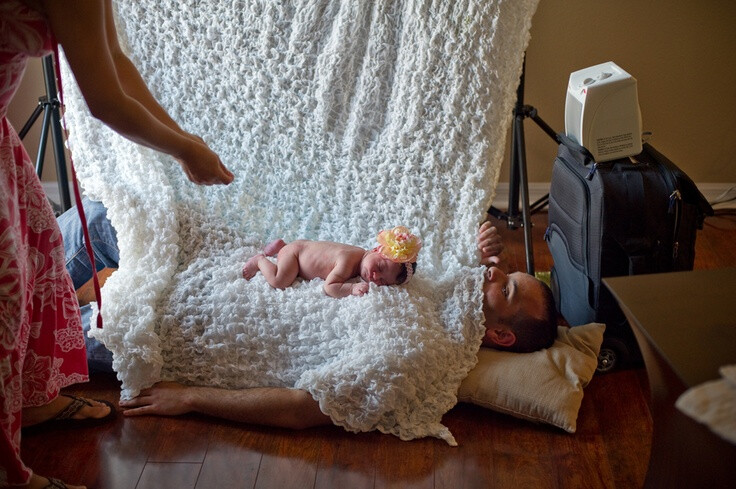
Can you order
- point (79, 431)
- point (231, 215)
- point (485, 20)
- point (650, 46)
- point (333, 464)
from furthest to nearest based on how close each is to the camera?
point (650, 46) < point (231, 215) < point (485, 20) < point (79, 431) < point (333, 464)

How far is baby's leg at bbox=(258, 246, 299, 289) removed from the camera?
1.90 meters

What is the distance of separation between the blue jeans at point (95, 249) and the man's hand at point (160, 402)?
6.3 inches

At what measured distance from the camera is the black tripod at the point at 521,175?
7.41ft

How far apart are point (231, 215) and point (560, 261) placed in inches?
37.6

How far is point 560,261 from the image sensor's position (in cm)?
218

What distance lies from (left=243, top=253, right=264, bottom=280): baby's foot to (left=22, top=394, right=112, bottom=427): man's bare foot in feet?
1.52

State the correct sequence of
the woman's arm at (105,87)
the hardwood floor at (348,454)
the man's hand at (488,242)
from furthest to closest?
the man's hand at (488,242)
the hardwood floor at (348,454)
the woman's arm at (105,87)

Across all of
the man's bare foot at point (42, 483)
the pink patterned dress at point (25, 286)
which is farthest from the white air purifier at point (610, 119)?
the man's bare foot at point (42, 483)

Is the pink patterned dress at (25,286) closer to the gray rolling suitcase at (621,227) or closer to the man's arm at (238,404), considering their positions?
the man's arm at (238,404)

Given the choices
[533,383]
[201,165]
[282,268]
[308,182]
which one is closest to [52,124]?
[308,182]

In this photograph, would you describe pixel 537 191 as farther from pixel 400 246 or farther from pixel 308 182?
pixel 400 246

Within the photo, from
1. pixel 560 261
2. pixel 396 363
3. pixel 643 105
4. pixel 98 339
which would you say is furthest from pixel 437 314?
pixel 643 105

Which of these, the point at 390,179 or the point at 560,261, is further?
the point at 560,261

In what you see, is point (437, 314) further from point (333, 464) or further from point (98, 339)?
point (98, 339)
